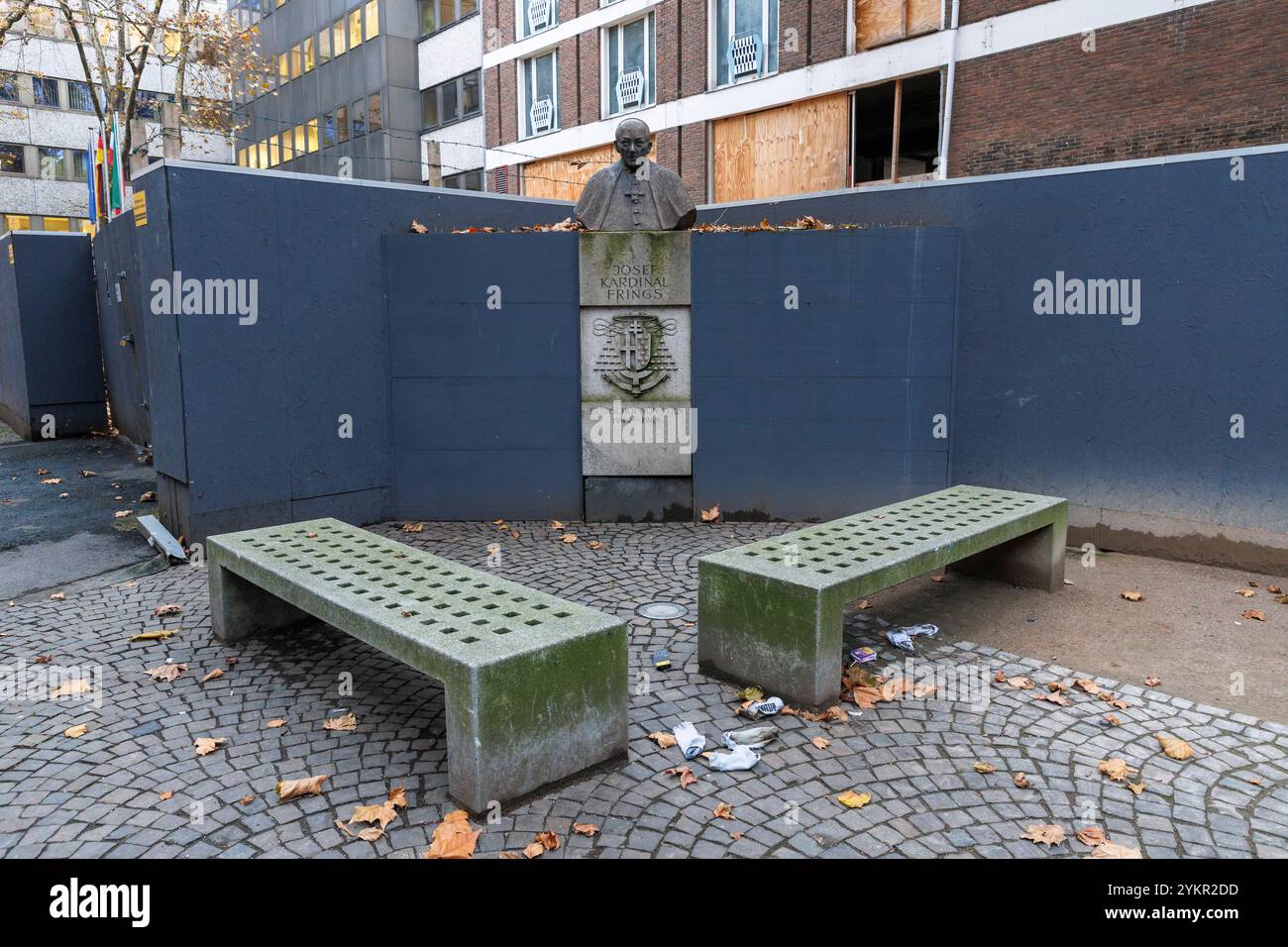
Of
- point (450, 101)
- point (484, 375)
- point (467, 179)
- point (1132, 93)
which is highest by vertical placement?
point (450, 101)

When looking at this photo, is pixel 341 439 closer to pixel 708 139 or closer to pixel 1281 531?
pixel 1281 531

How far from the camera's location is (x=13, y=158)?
127ft

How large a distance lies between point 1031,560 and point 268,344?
6409 millimetres

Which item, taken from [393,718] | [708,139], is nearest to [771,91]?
[708,139]

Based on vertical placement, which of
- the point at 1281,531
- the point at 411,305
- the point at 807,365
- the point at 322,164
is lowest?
the point at 1281,531

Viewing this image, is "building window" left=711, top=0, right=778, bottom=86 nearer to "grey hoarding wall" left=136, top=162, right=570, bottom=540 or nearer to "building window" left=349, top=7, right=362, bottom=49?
"grey hoarding wall" left=136, top=162, right=570, bottom=540

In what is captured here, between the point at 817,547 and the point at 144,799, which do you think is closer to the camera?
the point at 144,799

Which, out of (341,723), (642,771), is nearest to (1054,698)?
(642,771)

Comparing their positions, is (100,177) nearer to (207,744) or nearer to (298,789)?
(207,744)

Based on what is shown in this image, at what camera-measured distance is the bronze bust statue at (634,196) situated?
8625 mm

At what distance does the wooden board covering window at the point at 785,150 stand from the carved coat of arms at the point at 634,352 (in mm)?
10409

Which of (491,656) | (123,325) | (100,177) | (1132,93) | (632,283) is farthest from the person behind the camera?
(100,177)

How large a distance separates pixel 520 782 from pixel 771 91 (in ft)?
61.9

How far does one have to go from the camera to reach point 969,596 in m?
6.46
